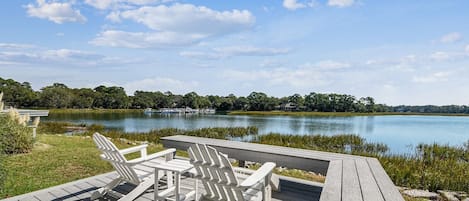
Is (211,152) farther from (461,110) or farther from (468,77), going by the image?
(461,110)

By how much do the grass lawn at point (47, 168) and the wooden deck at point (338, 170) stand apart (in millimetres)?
1648

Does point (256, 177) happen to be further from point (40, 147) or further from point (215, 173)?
point (40, 147)

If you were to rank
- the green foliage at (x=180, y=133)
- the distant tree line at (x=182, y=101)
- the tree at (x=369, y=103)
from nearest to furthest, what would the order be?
the green foliage at (x=180, y=133)
the distant tree line at (x=182, y=101)
the tree at (x=369, y=103)

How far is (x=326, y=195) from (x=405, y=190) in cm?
382

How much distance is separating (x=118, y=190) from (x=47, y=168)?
203 centimetres

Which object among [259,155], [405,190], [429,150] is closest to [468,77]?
[429,150]

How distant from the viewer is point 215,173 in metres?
2.46

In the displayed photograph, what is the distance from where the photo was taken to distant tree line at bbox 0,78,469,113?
149 ft

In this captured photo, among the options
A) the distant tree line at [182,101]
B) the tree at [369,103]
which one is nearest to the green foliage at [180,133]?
the distant tree line at [182,101]

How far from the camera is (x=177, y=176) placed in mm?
2912

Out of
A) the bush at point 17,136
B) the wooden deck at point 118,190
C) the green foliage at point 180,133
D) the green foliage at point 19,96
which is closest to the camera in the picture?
the wooden deck at point 118,190

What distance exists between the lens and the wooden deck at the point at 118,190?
324cm

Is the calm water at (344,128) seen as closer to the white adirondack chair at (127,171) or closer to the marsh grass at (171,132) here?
the marsh grass at (171,132)

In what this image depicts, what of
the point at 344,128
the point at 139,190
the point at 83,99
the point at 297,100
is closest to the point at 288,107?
the point at 297,100
